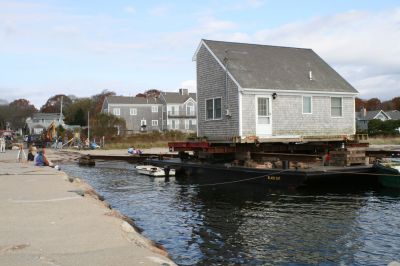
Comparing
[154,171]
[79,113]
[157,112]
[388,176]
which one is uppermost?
[79,113]

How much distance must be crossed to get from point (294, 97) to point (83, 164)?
1974 cm

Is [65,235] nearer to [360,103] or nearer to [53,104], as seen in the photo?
[360,103]

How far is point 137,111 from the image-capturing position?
8731 centimetres

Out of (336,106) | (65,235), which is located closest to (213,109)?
(336,106)

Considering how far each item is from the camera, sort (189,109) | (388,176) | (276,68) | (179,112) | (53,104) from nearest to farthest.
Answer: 1. (388,176)
2. (276,68)
3. (179,112)
4. (189,109)
5. (53,104)

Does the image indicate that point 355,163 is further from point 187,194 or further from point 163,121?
point 163,121

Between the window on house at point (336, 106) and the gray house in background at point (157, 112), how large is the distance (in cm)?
5866

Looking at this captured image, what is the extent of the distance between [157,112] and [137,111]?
4171 millimetres

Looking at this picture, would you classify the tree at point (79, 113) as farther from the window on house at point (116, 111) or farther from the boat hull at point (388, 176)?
the boat hull at point (388, 176)

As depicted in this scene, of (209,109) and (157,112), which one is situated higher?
(157,112)

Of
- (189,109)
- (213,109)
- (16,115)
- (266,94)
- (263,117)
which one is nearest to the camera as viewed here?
(263,117)

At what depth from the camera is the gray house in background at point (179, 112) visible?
86.9 m


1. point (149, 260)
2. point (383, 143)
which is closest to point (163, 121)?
point (383, 143)

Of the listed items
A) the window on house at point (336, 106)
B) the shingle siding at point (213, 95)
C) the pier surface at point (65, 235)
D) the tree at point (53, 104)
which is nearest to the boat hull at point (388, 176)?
the window on house at point (336, 106)
